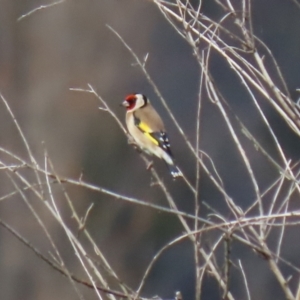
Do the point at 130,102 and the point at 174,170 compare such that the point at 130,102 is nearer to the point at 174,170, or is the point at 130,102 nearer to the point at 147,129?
the point at 147,129

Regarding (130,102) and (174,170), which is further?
(130,102)

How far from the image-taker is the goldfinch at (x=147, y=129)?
19.7ft

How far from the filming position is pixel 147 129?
609cm

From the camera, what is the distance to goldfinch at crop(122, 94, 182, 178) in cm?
600

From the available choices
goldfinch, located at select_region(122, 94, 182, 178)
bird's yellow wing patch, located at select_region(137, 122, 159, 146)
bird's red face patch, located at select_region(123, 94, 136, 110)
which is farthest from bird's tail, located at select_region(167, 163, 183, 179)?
bird's red face patch, located at select_region(123, 94, 136, 110)

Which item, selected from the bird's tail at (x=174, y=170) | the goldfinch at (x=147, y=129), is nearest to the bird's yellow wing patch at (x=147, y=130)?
the goldfinch at (x=147, y=129)

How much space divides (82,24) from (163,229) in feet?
5.48

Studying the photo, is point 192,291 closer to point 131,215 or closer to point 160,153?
point 131,215

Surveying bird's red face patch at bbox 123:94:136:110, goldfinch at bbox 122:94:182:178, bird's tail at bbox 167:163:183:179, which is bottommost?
bird's tail at bbox 167:163:183:179

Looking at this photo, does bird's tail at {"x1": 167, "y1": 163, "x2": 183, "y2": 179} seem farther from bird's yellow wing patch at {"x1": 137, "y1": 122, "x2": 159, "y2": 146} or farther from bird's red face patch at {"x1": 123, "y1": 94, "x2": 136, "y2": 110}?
bird's red face patch at {"x1": 123, "y1": 94, "x2": 136, "y2": 110}

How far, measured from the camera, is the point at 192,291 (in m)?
7.16

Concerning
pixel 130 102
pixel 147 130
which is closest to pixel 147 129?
pixel 147 130

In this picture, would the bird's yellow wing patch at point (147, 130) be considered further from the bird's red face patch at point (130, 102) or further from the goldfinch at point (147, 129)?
the bird's red face patch at point (130, 102)

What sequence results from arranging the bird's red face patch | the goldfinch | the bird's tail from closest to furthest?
1. the bird's tail
2. the goldfinch
3. the bird's red face patch
